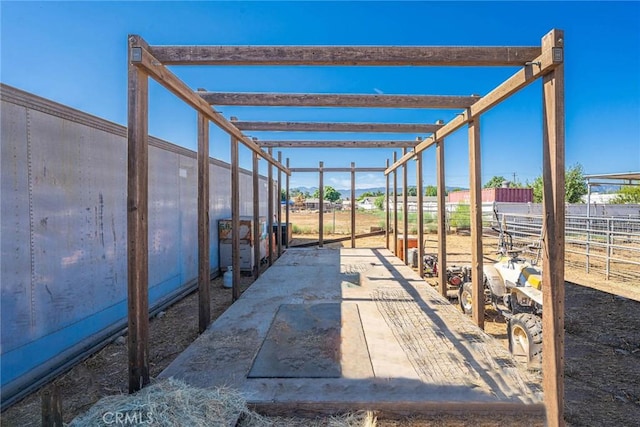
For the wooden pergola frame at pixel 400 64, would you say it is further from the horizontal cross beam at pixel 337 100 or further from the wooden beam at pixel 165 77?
the horizontal cross beam at pixel 337 100

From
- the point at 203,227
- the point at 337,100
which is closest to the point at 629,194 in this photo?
the point at 337,100

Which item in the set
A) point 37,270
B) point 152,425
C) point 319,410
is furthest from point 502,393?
point 37,270

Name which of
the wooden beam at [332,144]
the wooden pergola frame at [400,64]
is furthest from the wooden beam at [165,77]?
the wooden beam at [332,144]

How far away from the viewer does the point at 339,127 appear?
225 inches

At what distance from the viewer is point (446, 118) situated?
5.19 meters


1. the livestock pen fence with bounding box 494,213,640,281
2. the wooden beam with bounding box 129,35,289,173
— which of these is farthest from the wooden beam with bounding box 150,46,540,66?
the livestock pen fence with bounding box 494,213,640,281

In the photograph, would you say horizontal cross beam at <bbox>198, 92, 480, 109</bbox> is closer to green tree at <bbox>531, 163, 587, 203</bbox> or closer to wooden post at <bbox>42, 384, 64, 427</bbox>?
wooden post at <bbox>42, 384, 64, 427</bbox>

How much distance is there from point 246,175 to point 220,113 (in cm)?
555

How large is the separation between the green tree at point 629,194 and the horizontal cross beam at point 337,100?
883 inches

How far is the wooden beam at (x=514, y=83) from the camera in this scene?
2197 millimetres

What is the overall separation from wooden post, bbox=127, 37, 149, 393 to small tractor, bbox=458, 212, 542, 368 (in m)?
3.32

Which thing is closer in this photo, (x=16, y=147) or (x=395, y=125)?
(x=16, y=147)

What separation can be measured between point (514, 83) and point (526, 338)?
93.5 inches

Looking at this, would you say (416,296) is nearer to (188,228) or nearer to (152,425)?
(152,425)
